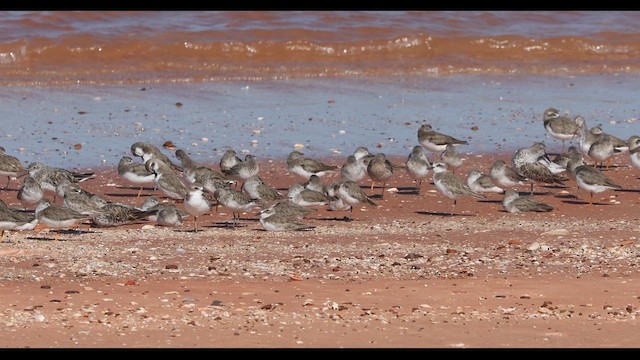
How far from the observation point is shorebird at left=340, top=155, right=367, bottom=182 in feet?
53.5

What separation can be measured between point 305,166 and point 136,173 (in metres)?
2.12

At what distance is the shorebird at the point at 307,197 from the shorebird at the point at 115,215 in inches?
73.4

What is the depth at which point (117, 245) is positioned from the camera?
1284 cm

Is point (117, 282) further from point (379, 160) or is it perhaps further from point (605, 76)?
point (605, 76)

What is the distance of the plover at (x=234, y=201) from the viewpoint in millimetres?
14492

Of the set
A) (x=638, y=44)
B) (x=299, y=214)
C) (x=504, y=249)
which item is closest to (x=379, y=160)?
(x=299, y=214)

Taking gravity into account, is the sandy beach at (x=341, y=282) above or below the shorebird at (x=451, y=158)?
above

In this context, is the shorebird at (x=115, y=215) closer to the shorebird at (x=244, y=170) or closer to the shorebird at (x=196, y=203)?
the shorebird at (x=196, y=203)

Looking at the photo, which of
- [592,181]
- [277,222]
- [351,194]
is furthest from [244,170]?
[592,181]

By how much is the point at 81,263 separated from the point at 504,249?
4081mm

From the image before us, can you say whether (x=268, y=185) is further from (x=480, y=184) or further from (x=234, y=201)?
(x=480, y=184)

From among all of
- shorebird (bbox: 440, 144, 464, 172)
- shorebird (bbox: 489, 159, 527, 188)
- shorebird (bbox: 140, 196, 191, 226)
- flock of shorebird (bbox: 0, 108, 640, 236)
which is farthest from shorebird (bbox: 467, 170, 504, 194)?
shorebird (bbox: 140, 196, 191, 226)

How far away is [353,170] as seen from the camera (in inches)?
645

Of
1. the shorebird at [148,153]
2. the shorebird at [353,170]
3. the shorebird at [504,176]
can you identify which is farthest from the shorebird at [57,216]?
the shorebird at [504,176]
